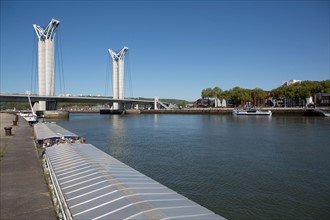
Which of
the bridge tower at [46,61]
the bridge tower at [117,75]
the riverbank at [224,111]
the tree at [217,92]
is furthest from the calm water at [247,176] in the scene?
the tree at [217,92]

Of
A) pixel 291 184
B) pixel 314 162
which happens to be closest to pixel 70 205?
pixel 291 184

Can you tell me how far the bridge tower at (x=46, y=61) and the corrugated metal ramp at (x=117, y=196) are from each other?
95020mm

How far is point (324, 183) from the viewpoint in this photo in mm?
15961

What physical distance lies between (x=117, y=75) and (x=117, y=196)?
13699cm

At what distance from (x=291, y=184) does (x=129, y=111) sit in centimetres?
13176

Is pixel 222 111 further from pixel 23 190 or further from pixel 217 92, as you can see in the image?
pixel 23 190

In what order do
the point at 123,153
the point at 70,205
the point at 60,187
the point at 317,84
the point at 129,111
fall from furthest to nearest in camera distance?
the point at 129,111
the point at 317,84
the point at 123,153
the point at 60,187
the point at 70,205

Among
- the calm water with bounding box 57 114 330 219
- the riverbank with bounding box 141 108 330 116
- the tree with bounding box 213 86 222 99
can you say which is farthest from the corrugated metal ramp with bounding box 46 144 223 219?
the tree with bounding box 213 86 222 99

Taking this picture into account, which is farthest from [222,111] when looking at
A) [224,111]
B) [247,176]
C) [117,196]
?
[117,196]

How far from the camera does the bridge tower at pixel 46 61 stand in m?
97.6

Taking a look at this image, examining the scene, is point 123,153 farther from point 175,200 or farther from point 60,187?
point 175,200

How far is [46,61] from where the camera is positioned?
318 ft

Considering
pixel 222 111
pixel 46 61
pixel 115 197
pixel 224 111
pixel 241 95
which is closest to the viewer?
pixel 115 197

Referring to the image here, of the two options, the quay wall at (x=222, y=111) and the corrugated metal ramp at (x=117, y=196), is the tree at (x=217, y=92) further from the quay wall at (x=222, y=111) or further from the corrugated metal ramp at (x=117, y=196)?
the corrugated metal ramp at (x=117, y=196)
